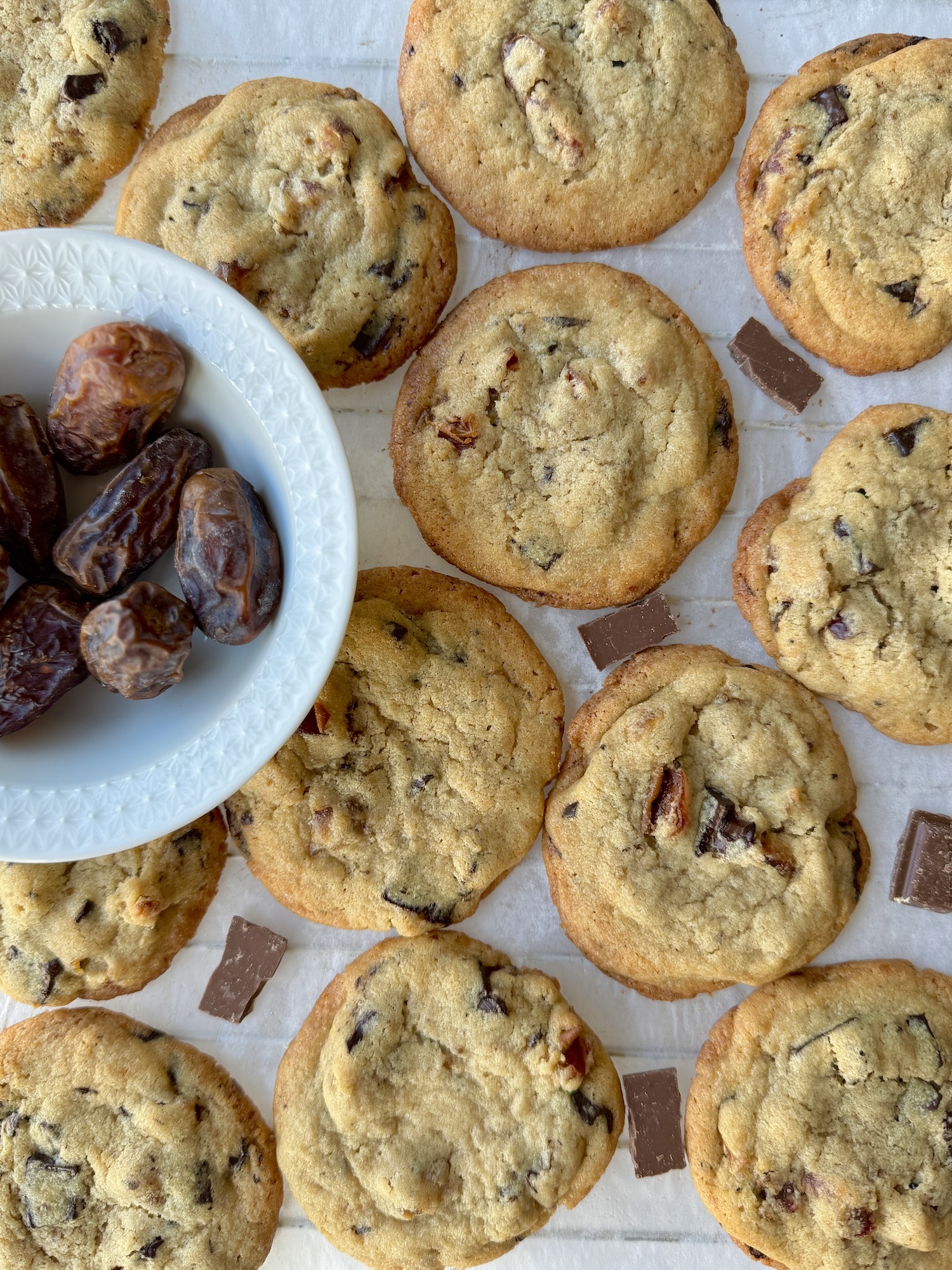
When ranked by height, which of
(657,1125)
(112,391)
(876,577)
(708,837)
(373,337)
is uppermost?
(112,391)

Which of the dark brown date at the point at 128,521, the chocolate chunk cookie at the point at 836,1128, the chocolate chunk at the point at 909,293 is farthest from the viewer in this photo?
the chocolate chunk at the point at 909,293

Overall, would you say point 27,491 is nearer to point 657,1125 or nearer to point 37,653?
point 37,653

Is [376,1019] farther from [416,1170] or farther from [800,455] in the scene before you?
[800,455]

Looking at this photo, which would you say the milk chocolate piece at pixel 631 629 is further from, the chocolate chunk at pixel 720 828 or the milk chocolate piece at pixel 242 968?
the milk chocolate piece at pixel 242 968

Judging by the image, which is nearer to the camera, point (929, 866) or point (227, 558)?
point (227, 558)

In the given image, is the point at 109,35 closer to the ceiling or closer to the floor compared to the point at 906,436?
closer to the ceiling

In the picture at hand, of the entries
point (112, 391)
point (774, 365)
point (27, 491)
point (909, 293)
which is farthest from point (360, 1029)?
point (909, 293)

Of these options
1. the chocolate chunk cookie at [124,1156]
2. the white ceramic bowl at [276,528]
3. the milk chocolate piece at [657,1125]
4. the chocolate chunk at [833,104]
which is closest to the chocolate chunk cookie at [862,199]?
the chocolate chunk at [833,104]
